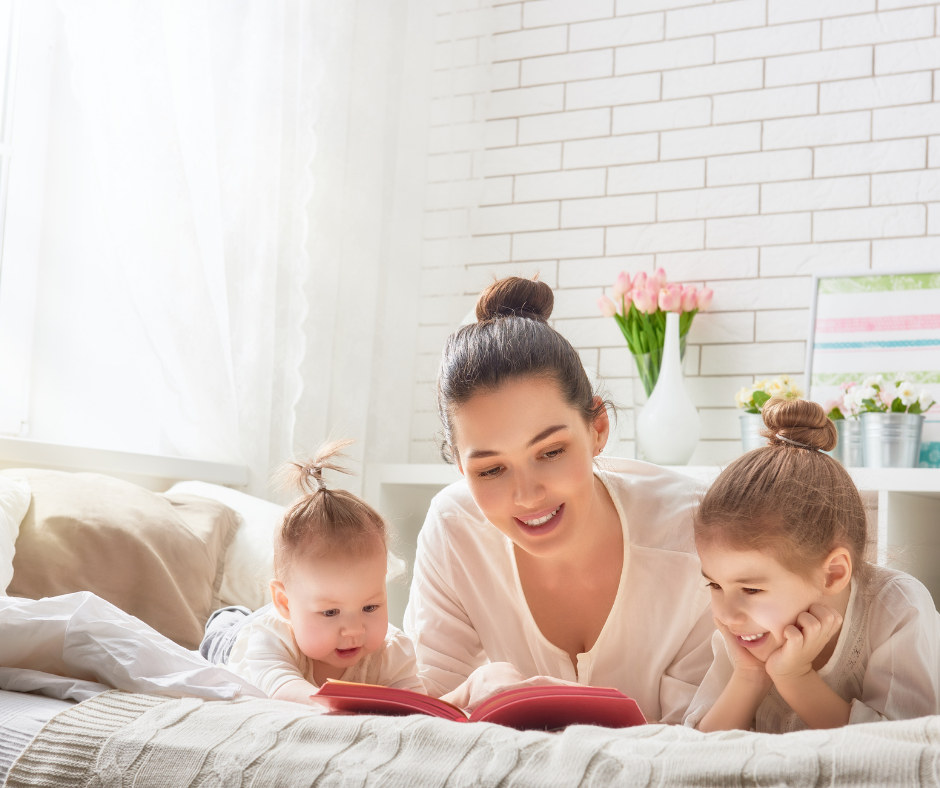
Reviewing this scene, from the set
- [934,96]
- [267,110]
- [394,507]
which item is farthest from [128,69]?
[934,96]

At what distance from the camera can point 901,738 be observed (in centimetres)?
81

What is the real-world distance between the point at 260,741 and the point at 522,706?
273 mm

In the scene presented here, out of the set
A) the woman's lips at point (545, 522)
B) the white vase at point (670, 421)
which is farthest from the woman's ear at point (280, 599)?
the white vase at point (670, 421)

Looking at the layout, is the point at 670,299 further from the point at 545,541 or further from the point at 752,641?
the point at 752,641

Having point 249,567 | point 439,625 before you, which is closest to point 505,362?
point 439,625

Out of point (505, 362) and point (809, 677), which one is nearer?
point (809, 677)

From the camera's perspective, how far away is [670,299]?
2936mm

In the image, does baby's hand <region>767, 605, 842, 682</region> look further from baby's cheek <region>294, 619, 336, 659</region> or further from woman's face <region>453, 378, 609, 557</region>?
baby's cheek <region>294, 619, 336, 659</region>

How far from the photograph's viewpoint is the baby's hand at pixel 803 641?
1.18m

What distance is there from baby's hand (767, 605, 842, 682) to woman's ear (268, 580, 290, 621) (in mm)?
823

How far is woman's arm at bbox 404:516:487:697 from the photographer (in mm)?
1612

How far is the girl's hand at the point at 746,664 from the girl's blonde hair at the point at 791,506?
13 centimetres

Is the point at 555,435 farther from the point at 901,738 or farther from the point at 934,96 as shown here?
the point at 934,96

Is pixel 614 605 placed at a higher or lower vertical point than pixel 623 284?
lower
